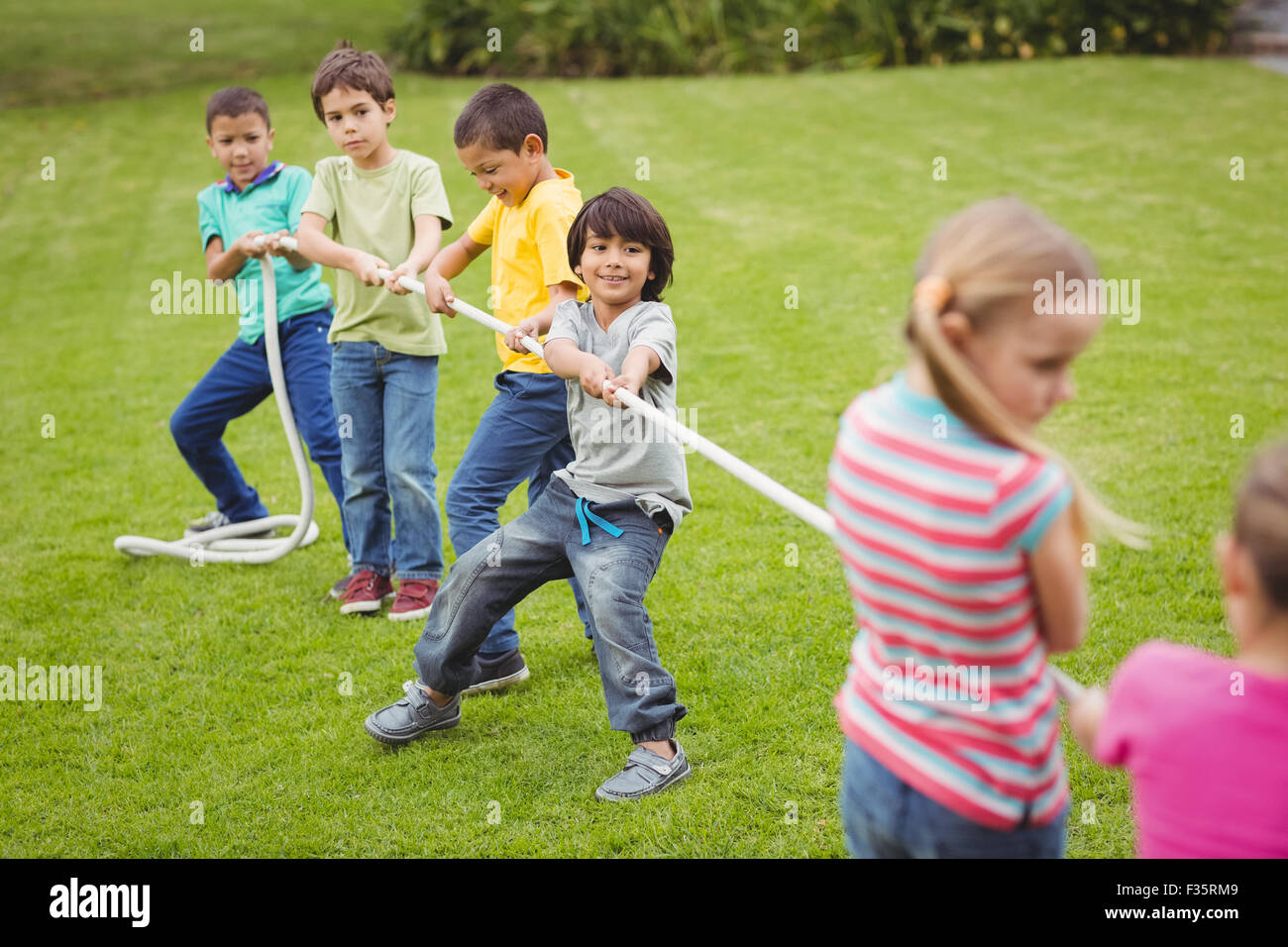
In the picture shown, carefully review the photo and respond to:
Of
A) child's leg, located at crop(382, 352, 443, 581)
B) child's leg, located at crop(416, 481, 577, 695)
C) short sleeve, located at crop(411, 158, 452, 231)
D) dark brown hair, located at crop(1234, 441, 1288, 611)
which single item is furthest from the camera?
child's leg, located at crop(382, 352, 443, 581)

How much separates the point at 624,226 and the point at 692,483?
2.73m

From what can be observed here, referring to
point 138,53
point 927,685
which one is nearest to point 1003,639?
point 927,685

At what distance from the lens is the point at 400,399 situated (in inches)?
180

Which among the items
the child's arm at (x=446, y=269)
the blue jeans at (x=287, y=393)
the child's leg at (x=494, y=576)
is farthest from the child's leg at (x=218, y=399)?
the child's leg at (x=494, y=576)

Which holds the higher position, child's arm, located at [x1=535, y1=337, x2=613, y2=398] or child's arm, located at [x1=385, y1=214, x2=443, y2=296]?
child's arm, located at [x1=385, y1=214, x2=443, y2=296]

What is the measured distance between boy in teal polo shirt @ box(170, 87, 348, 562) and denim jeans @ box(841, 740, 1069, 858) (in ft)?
11.5

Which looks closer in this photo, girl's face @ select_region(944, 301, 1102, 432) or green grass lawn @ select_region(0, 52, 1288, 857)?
girl's face @ select_region(944, 301, 1102, 432)

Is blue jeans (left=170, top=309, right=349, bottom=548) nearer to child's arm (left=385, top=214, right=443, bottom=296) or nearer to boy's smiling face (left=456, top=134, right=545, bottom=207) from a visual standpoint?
child's arm (left=385, top=214, right=443, bottom=296)

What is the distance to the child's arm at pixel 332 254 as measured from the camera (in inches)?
167

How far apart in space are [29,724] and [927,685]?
3378mm

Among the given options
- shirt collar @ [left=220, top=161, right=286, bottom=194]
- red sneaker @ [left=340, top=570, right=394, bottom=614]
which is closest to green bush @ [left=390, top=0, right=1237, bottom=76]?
Answer: shirt collar @ [left=220, top=161, right=286, bottom=194]

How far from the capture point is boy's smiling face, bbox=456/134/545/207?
3.79 meters

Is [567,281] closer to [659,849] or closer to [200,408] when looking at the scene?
[659,849]

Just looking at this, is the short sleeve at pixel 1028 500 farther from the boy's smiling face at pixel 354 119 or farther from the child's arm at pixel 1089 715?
the boy's smiling face at pixel 354 119
